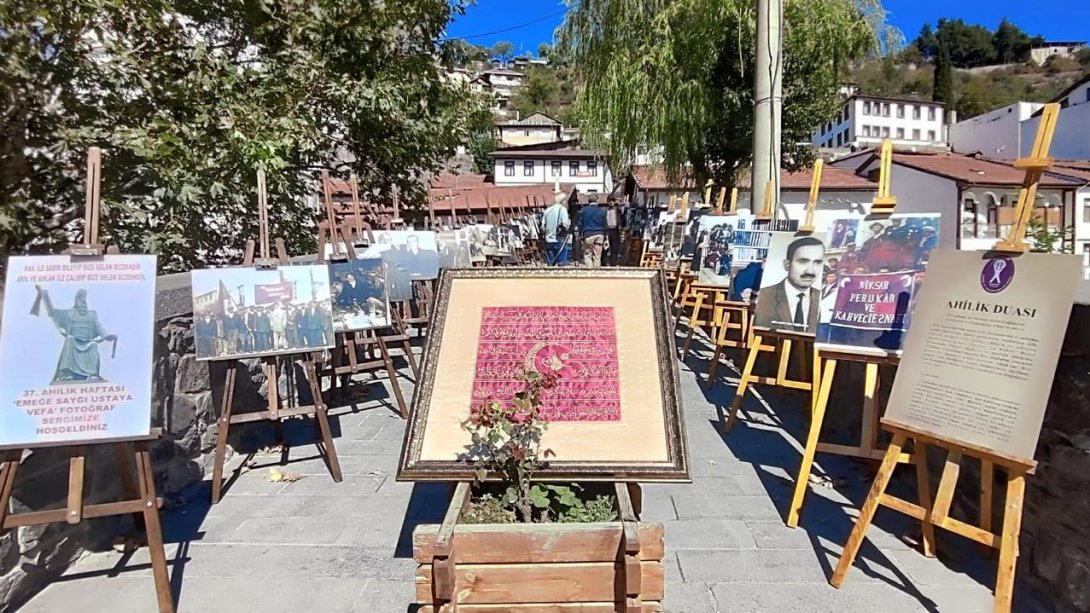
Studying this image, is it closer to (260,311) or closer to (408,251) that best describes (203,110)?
(408,251)

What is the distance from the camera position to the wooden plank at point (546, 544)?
2045 millimetres

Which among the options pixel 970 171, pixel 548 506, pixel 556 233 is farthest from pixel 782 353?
pixel 970 171

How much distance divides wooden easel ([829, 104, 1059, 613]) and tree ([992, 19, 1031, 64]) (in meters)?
117

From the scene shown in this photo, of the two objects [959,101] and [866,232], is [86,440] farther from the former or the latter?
[959,101]

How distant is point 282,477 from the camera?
3.90 m

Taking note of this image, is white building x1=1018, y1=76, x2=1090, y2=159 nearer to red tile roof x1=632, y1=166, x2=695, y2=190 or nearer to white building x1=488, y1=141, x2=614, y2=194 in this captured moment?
red tile roof x1=632, y1=166, x2=695, y2=190

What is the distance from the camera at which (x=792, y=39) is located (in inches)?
450

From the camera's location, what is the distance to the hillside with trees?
6744 cm

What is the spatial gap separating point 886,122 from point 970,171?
3714 cm

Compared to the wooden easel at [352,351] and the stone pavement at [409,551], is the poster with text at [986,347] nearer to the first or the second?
the stone pavement at [409,551]

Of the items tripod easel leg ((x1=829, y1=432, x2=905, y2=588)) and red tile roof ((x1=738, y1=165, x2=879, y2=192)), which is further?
red tile roof ((x1=738, y1=165, x2=879, y2=192))

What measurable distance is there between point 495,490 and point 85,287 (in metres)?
1.80

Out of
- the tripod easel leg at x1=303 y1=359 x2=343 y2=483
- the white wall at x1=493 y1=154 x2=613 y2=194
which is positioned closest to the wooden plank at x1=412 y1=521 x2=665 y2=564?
the tripod easel leg at x1=303 y1=359 x2=343 y2=483

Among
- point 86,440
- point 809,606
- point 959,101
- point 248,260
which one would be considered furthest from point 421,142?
point 959,101
